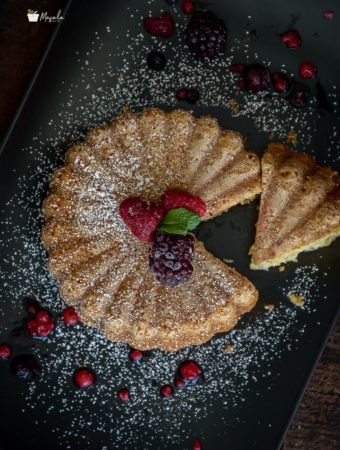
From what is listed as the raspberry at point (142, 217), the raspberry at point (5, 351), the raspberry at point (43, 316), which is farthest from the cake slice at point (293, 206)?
the raspberry at point (5, 351)

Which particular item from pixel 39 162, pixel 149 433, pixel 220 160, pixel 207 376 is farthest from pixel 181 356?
pixel 39 162

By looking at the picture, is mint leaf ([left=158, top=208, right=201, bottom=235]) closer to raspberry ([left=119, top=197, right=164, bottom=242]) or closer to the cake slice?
raspberry ([left=119, top=197, right=164, bottom=242])

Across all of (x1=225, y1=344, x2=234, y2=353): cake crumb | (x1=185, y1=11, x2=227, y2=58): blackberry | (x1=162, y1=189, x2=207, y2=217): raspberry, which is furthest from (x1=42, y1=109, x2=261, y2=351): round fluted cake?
(x1=185, y1=11, x2=227, y2=58): blackberry

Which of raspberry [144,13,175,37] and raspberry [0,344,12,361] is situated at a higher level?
raspberry [144,13,175,37]

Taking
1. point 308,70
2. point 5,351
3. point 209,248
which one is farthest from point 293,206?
point 5,351

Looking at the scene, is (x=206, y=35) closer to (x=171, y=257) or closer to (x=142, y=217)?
(x=142, y=217)

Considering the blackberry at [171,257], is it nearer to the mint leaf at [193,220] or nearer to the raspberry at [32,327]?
the mint leaf at [193,220]
